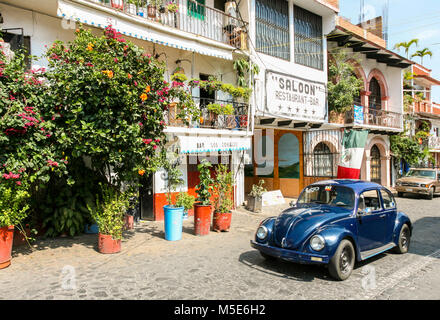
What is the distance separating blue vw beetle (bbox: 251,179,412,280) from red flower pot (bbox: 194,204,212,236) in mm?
2547

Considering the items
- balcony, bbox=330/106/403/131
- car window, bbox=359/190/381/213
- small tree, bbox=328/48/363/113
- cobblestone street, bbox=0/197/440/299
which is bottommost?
cobblestone street, bbox=0/197/440/299

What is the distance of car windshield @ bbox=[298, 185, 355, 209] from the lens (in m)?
5.92

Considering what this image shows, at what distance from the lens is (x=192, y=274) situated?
5.43 m

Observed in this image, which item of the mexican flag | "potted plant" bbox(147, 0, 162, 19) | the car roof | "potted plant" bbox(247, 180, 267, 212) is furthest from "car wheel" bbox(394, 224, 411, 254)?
"potted plant" bbox(147, 0, 162, 19)

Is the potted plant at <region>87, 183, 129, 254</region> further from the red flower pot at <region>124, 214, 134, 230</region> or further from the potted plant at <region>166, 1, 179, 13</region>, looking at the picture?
the potted plant at <region>166, 1, 179, 13</region>

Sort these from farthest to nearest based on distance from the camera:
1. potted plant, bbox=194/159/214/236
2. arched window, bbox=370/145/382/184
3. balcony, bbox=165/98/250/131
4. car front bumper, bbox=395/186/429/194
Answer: arched window, bbox=370/145/382/184, car front bumper, bbox=395/186/429/194, balcony, bbox=165/98/250/131, potted plant, bbox=194/159/214/236

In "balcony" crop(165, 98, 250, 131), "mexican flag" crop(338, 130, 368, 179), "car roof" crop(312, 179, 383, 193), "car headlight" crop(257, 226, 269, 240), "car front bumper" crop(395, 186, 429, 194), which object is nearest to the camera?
"car headlight" crop(257, 226, 269, 240)

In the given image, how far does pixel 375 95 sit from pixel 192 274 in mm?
20745

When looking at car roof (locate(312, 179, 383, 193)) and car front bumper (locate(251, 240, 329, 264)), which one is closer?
car front bumper (locate(251, 240, 329, 264))

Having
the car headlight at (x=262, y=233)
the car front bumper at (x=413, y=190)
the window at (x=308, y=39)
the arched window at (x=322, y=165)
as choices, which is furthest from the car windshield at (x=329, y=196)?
the car front bumper at (x=413, y=190)

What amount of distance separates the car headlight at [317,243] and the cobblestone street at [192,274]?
2.05 feet

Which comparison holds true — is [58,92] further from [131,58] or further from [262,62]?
[262,62]

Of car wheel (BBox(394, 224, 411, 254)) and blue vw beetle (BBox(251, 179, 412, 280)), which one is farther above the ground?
blue vw beetle (BBox(251, 179, 412, 280))

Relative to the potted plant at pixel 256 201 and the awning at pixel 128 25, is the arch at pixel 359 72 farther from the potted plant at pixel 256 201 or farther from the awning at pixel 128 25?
the awning at pixel 128 25
